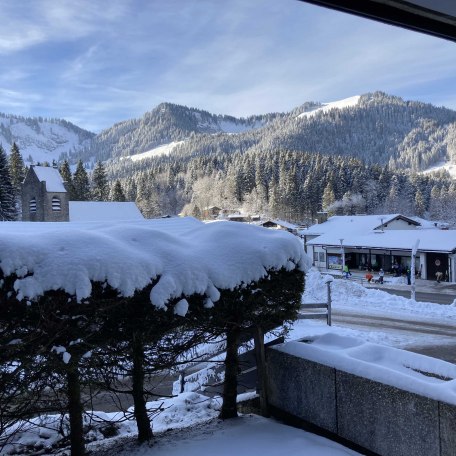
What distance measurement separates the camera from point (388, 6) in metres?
1.92

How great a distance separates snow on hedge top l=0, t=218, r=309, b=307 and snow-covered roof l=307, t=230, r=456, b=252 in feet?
84.8

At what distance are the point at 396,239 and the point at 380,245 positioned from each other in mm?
1292

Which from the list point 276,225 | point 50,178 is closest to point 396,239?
point 276,225

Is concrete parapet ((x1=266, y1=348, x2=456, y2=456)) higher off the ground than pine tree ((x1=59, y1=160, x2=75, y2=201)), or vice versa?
pine tree ((x1=59, y1=160, x2=75, y2=201))

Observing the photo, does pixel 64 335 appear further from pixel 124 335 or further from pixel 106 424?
pixel 106 424

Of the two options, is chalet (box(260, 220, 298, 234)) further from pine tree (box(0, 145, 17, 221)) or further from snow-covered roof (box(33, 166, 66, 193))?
pine tree (box(0, 145, 17, 221))

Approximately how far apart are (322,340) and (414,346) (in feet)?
25.8

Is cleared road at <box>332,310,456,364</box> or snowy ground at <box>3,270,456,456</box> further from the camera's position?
cleared road at <box>332,310,456,364</box>

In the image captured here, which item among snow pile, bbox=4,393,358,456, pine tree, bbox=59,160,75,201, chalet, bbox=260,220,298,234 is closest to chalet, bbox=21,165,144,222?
chalet, bbox=260,220,298,234

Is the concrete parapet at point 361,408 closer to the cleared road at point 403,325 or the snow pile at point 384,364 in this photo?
the snow pile at point 384,364

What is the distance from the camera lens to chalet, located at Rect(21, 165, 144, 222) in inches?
1096

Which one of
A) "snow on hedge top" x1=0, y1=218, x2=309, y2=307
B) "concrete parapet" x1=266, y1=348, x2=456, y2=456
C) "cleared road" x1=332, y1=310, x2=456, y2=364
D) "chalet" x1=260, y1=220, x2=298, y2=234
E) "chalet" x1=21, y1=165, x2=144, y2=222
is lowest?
"cleared road" x1=332, y1=310, x2=456, y2=364

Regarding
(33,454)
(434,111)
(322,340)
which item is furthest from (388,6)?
(434,111)

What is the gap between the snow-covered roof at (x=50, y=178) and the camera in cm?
2902
